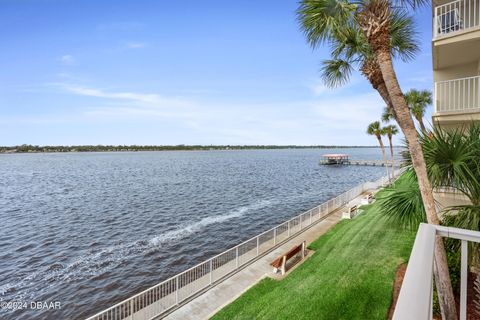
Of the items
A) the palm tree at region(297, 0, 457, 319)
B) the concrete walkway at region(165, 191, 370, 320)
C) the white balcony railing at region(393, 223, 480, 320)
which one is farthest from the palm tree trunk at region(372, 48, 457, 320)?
the concrete walkway at region(165, 191, 370, 320)

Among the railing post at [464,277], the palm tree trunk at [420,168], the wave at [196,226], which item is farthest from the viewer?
the wave at [196,226]

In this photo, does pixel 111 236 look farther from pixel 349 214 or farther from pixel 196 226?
pixel 349 214

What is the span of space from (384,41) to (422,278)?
5822 mm

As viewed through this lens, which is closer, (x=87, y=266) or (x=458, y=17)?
(x=458, y=17)

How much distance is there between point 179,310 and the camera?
29.1 feet

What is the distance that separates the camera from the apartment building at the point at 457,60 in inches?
323

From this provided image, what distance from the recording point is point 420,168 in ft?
17.5

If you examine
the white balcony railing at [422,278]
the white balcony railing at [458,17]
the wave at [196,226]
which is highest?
the white balcony railing at [458,17]

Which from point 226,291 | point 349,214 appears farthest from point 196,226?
point 226,291

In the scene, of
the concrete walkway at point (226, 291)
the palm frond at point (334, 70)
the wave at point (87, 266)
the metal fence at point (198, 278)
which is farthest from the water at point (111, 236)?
the palm frond at point (334, 70)

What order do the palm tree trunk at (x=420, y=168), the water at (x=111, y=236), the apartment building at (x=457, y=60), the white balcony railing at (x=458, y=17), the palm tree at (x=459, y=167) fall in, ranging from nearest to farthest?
the palm tree trunk at (x=420, y=168), the palm tree at (x=459, y=167), the apartment building at (x=457, y=60), the white balcony railing at (x=458, y=17), the water at (x=111, y=236)

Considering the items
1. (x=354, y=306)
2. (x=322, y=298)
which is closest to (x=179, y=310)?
(x=322, y=298)

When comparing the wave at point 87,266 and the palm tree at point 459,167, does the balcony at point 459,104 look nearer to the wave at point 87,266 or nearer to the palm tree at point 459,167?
the palm tree at point 459,167

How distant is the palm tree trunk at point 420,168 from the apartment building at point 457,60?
13.2ft
